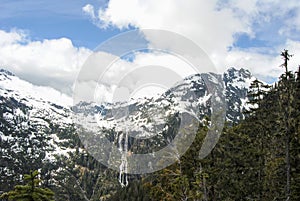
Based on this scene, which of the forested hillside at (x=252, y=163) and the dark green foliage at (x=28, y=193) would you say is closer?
the dark green foliage at (x=28, y=193)

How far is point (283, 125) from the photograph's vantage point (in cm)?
2384

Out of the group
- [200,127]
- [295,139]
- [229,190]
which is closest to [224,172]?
[229,190]

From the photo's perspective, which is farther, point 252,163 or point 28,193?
point 252,163

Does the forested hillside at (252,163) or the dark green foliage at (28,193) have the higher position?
the forested hillside at (252,163)

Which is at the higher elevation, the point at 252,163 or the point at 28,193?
the point at 252,163

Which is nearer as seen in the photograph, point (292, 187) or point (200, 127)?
point (292, 187)

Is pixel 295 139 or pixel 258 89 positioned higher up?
pixel 258 89

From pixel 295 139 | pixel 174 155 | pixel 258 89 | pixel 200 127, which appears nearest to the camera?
pixel 174 155

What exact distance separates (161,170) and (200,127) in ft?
16.6

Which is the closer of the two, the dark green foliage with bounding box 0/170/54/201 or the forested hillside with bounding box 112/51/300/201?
the dark green foliage with bounding box 0/170/54/201

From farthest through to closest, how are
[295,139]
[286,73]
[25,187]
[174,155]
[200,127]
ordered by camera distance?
[200,127], [295,139], [174,155], [286,73], [25,187]

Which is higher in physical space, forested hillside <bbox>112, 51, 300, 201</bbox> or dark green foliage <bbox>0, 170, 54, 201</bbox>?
forested hillside <bbox>112, 51, 300, 201</bbox>

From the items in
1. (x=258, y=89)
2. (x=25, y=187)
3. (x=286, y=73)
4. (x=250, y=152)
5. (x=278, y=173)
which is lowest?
(x=25, y=187)

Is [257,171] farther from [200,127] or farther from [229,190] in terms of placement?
[200,127]
